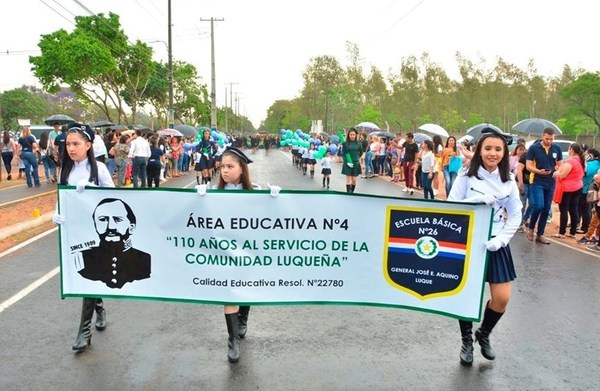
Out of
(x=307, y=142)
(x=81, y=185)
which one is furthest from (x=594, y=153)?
(x=307, y=142)

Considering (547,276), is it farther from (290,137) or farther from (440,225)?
(290,137)

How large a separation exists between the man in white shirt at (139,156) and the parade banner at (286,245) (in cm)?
1113

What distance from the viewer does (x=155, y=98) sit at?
49.1 m

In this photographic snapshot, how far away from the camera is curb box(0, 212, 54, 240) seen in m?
9.32

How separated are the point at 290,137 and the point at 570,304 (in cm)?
2218

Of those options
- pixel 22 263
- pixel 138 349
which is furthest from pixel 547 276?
pixel 22 263

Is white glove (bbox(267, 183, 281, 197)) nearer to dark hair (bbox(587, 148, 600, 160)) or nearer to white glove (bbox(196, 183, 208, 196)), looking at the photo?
white glove (bbox(196, 183, 208, 196))

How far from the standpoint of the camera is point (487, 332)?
4.29 m

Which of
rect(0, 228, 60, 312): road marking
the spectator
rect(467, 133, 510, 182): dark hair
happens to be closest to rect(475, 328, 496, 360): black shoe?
rect(467, 133, 510, 182): dark hair

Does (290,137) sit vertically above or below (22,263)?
above

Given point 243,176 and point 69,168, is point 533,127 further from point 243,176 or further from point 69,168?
point 69,168

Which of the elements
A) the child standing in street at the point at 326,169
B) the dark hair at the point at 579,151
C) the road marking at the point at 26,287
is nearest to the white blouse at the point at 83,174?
the road marking at the point at 26,287

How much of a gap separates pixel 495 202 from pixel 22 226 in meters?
8.92

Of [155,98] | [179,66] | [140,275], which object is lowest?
[140,275]
